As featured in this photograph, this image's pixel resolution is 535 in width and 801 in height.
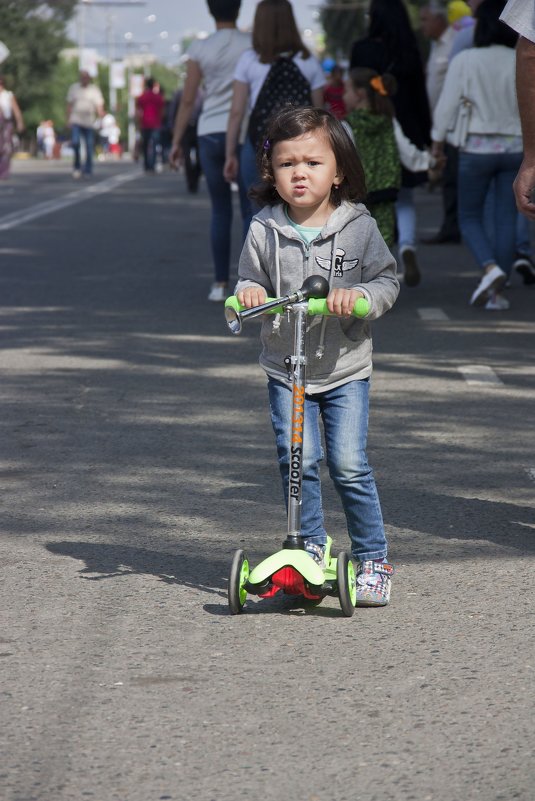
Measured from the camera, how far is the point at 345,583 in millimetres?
4082

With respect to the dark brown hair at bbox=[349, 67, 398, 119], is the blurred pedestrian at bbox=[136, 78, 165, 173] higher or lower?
lower

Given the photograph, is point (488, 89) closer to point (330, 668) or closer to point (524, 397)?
point (524, 397)

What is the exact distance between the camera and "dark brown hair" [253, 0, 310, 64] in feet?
31.8

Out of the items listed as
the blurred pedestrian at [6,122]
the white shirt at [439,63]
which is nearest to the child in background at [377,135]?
the white shirt at [439,63]

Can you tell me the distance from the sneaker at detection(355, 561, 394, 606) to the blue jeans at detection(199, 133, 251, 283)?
20.6ft

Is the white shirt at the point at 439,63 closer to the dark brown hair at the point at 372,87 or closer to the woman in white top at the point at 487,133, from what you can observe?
the woman in white top at the point at 487,133

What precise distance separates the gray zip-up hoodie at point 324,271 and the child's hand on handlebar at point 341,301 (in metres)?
0.26

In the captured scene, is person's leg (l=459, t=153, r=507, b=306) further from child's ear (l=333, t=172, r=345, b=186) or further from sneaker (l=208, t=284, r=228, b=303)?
child's ear (l=333, t=172, r=345, b=186)

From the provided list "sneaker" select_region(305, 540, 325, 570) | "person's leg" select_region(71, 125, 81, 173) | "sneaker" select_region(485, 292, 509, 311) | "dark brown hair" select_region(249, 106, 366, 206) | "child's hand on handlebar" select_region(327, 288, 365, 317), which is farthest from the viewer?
"person's leg" select_region(71, 125, 81, 173)

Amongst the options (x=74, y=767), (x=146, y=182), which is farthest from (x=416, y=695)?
(x=146, y=182)

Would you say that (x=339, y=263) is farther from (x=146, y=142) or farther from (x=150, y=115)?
(x=146, y=142)

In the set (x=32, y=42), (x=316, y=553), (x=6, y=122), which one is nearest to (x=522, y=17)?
(x=316, y=553)

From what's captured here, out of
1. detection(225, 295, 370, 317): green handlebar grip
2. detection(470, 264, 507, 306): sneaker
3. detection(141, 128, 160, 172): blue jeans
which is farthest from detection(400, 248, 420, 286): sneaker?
detection(141, 128, 160, 172): blue jeans

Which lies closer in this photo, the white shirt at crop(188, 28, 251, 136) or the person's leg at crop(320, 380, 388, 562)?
the person's leg at crop(320, 380, 388, 562)
